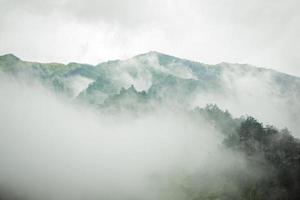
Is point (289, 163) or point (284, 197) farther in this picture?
point (289, 163)

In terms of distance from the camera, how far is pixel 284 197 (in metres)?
186

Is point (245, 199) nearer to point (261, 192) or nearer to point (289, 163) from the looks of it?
point (261, 192)

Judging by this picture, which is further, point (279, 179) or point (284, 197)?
point (279, 179)

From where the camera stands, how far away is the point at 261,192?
197250 mm

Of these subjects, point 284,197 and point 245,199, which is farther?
point 245,199

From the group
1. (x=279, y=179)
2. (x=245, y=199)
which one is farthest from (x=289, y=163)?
(x=245, y=199)

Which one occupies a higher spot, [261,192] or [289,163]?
[289,163]

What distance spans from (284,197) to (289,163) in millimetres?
20379

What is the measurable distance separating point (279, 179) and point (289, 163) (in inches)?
365

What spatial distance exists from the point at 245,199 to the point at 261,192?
838 centimetres

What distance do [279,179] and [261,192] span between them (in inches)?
422

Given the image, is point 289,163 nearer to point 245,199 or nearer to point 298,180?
point 298,180

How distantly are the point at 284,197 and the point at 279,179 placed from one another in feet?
44.6

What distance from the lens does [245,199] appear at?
19950 cm
